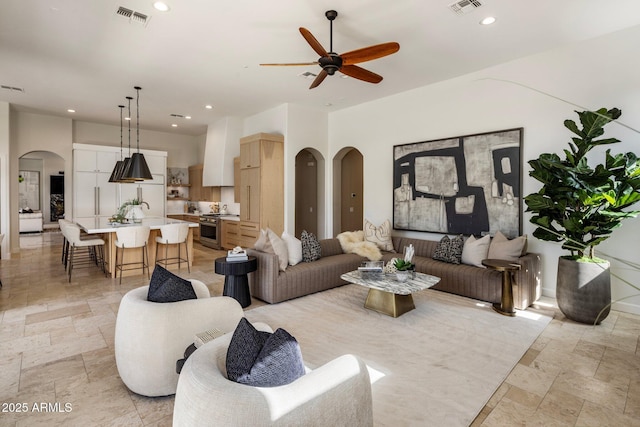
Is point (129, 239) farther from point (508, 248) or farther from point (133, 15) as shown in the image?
point (508, 248)

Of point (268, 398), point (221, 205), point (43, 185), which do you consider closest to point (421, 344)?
point (268, 398)

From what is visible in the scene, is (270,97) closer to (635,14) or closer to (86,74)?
(86,74)

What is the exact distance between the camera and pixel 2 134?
6.62 metres

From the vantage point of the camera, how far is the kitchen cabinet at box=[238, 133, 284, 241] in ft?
21.5

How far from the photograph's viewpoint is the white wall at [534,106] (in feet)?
12.3

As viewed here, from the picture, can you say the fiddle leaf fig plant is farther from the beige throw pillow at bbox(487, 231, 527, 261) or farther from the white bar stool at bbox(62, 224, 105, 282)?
the white bar stool at bbox(62, 224, 105, 282)

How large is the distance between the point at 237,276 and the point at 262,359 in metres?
2.73

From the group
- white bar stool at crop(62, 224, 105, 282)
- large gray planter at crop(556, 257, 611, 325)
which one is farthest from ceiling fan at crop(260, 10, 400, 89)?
white bar stool at crop(62, 224, 105, 282)

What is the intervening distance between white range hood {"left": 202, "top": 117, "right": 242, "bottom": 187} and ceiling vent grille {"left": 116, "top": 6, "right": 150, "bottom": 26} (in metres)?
4.40

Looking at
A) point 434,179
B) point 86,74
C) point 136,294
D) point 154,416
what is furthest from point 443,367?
point 86,74

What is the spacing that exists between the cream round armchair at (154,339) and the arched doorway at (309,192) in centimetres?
530

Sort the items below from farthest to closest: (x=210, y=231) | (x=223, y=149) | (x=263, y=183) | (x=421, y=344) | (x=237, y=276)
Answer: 1. (x=210, y=231)
2. (x=223, y=149)
3. (x=263, y=183)
4. (x=237, y=276)
5. (x=421, y=344)

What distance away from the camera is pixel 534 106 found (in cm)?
436

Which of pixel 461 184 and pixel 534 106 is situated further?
pixel 461 184
